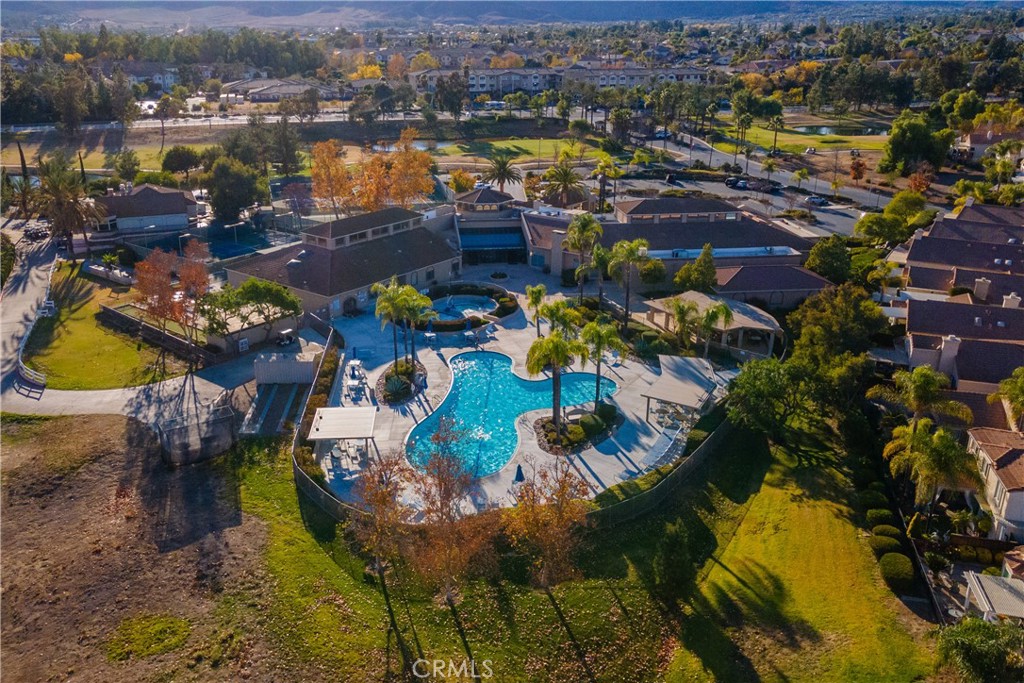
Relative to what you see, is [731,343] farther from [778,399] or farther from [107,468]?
[107,468]

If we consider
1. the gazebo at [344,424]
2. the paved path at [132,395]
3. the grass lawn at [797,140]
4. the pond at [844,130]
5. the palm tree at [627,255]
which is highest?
the pond at [844,130]

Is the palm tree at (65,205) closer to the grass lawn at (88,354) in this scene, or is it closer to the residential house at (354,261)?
the grass lawn at (88,354)

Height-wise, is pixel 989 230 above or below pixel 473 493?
above

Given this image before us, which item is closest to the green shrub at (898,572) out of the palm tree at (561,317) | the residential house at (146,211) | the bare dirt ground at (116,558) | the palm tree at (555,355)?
the palm tree at (555,355)

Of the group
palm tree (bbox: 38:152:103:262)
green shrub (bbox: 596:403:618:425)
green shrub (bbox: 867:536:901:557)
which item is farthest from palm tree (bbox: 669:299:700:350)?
palm tree (bbox: 38:152:103:262)

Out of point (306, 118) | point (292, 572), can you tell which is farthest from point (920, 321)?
point (306, 118)

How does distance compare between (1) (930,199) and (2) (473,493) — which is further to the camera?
(1) (930,199)

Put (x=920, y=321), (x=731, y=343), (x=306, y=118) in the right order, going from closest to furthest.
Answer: (x=920, y=321), (x=731, y=343), (x=306, y=118)
